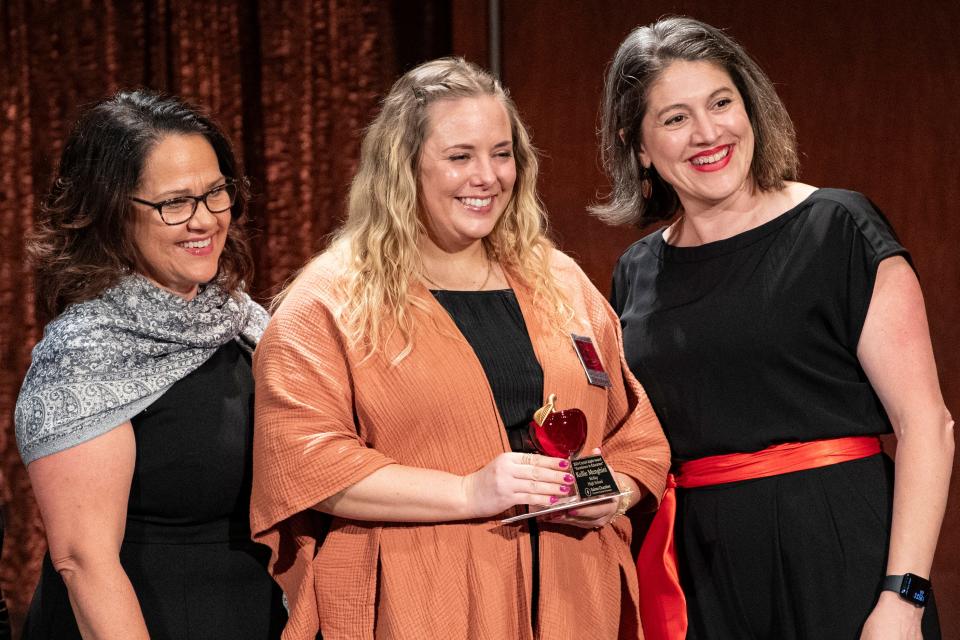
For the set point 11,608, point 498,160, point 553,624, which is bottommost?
point 11,608

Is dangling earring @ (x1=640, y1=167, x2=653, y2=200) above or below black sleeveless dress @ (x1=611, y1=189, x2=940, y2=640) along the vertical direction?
above

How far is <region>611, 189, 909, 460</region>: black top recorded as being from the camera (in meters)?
2.08

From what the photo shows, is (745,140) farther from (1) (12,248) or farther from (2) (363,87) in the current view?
(1) (12,248)

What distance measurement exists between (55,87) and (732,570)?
2.60 meters

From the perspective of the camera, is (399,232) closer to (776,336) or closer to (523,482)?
(523,482)

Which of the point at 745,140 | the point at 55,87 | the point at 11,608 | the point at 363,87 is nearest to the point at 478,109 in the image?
the point at 745,140

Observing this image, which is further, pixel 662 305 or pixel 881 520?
pixel 662 305

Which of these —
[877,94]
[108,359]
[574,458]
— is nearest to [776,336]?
[574,458]

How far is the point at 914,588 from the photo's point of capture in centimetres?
197

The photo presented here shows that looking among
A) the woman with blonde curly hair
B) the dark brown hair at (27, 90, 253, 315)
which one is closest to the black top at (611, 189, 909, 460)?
the woman with blonde curly hair

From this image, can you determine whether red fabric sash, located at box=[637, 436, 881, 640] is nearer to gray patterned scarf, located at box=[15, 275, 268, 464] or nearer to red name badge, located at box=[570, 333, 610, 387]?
red name badge, located at box=[570, 333, 610, 387]

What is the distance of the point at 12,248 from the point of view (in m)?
3.50

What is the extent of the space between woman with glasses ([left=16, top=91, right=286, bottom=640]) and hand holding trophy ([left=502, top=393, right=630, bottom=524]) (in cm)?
59

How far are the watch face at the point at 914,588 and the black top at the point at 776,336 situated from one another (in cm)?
28
